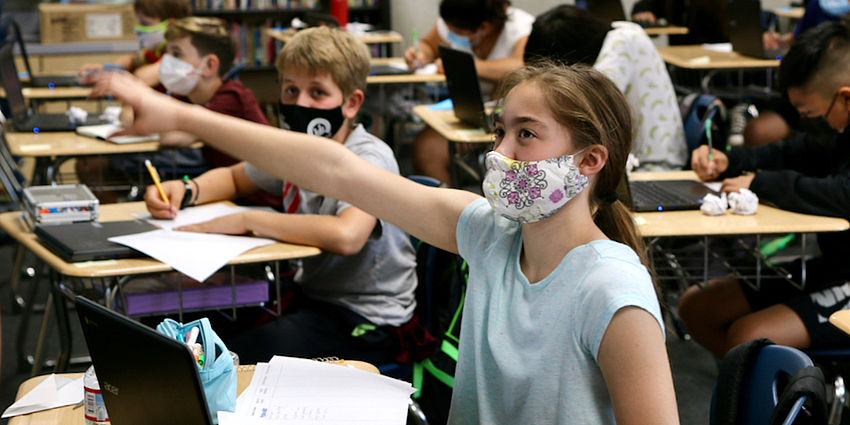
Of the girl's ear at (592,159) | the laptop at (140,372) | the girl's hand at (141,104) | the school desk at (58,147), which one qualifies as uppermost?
the girl's hand at (141,104)

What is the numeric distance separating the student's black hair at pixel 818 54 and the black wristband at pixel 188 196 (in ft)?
5.74

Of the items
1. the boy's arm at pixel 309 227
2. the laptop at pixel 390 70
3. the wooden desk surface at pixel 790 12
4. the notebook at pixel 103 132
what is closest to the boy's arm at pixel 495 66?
the laptop at pixel 390 70

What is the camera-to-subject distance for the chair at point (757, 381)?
142 centimetres

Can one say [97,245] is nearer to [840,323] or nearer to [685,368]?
[840,323]

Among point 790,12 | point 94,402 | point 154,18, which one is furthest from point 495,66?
point 790,12

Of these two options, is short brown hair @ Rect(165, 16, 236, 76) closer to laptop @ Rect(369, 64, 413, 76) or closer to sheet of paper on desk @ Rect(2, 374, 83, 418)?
laptop @ Rect(369, 64, 413, 76)

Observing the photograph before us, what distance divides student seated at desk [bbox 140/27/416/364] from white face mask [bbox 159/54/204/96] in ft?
3.49

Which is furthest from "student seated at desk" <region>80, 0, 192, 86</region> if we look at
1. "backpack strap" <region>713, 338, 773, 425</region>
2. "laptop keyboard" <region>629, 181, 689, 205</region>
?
"backpack strap" <region>713, 338, 773, 425</region>

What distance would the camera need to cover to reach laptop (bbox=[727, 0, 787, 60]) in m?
5.20

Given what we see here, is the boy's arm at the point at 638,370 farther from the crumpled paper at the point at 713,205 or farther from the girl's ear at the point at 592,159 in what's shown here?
the crumpled paper at the point at 713,205

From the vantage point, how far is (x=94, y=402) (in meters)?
1.35

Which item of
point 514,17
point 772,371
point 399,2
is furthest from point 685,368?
point 399,2

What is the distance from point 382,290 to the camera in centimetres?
A: 234

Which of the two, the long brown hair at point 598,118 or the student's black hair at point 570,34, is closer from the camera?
the long brown hair at point 598,118
